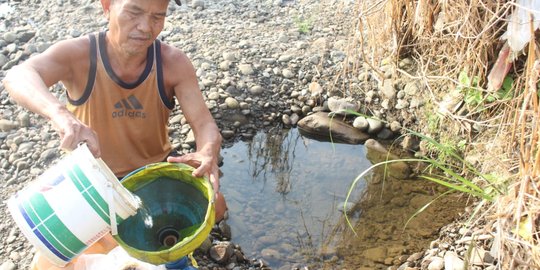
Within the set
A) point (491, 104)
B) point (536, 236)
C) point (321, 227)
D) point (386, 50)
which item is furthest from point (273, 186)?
point (536, 236)

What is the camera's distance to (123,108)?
244 cm

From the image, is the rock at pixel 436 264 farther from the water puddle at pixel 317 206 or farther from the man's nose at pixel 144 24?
the man's nose at pixel 144 24

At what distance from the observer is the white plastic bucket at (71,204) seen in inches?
64.3

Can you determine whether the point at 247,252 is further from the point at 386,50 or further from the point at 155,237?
the point at 386,50

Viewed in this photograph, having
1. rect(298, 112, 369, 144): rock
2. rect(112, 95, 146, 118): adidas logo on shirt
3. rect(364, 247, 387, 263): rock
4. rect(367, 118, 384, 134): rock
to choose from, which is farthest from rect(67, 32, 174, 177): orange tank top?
rect(367, 118, 384, 134): rock

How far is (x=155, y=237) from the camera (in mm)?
2227

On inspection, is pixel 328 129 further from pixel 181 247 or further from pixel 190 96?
pixel 181 247

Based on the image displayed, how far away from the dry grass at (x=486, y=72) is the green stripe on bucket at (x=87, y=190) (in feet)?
4.75

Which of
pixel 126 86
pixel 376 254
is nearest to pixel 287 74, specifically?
pixel 376 254

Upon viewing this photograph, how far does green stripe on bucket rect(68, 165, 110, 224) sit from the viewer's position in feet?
5.34

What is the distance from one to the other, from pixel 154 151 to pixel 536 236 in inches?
67.5

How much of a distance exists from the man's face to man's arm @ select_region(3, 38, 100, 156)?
21 centimetres

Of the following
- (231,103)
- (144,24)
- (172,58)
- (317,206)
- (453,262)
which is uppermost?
(144,24)

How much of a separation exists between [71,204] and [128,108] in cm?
87
